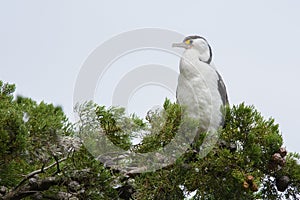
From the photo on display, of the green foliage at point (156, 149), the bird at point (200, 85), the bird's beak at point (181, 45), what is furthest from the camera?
the bird's beak at point (181, 45)

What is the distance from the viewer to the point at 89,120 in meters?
1.83

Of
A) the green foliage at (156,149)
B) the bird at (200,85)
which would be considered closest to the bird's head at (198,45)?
the bird at (200,85)

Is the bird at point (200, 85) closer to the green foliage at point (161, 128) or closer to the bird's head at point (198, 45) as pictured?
the bird's head at point (198, 45)

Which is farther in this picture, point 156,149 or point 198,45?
point 198,45

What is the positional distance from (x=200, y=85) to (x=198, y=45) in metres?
0.40

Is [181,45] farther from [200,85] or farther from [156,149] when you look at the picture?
[156,149]

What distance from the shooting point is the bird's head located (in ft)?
9.75

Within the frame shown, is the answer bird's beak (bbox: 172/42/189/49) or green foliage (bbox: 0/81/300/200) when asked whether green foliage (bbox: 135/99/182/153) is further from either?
bird's beak (bbox: 172/42/189/49)

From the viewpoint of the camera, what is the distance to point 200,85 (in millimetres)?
2643

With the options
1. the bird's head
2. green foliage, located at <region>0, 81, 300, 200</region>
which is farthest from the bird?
green foliage, located at <region>0, 81, 300, 200</region>

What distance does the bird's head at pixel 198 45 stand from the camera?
2971 mm

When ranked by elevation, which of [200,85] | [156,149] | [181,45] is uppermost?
A: [181,45]

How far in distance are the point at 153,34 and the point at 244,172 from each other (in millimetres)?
889

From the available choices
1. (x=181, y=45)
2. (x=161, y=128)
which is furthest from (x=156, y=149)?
(x=181, y=45)
